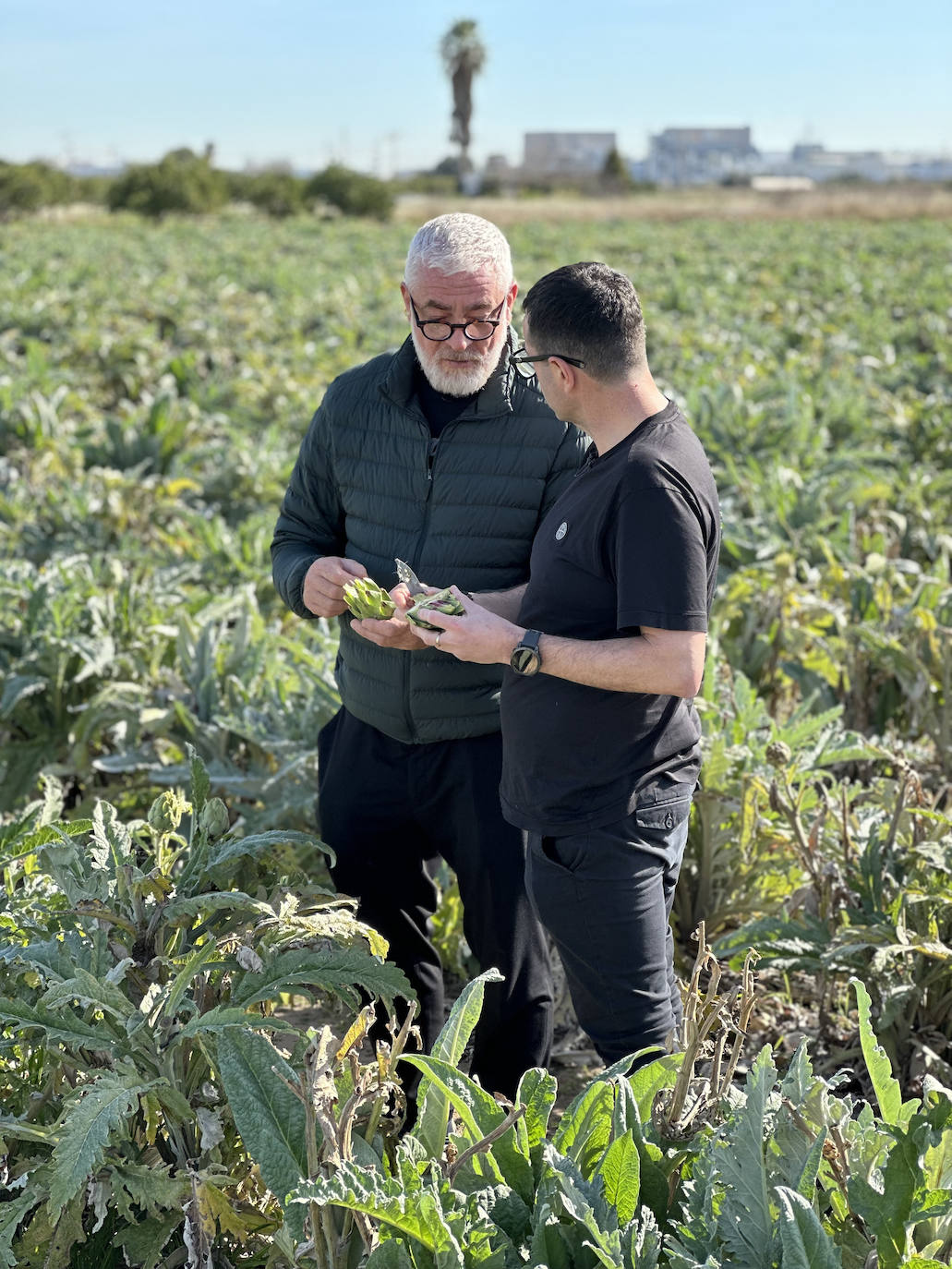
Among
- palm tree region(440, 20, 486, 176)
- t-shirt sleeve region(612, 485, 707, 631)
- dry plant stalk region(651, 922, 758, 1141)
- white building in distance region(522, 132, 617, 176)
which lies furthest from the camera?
white building in distance region(522, 132, 617, 176)

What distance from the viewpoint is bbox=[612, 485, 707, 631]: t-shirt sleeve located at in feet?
7.57

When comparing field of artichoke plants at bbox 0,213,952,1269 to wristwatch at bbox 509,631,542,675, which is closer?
field of artichoke plants at bbox 0,213,952,1269

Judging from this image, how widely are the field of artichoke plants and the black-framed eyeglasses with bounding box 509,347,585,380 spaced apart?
1.02 metres

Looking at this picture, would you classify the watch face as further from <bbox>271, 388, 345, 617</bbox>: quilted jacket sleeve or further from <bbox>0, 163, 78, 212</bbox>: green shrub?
<bbox>0, 163, 78, 212</bbox>: green shrub

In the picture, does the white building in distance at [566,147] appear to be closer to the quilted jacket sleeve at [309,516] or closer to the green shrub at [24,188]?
the green shrub at [24,188]

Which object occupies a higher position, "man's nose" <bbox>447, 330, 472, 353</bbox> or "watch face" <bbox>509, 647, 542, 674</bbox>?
"man's nose" <bbox>447, 330, 472, 353</bbox>

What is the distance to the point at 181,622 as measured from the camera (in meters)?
4.66

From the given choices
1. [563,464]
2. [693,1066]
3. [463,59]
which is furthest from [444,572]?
[463,59]

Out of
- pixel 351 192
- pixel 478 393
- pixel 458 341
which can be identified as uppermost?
pixel 351 192

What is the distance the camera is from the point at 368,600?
2816 millimetres

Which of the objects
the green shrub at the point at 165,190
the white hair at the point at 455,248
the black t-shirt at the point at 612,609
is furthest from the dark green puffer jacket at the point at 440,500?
the green shrub at the point at 165,190

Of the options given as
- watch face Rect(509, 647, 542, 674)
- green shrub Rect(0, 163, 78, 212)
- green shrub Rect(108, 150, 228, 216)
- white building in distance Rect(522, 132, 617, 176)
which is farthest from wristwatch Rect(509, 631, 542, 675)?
white building in distance Rect(522, 132, 617, 176)

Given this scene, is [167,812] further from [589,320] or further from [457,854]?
[589,320]

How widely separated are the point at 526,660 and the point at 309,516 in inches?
40.7
